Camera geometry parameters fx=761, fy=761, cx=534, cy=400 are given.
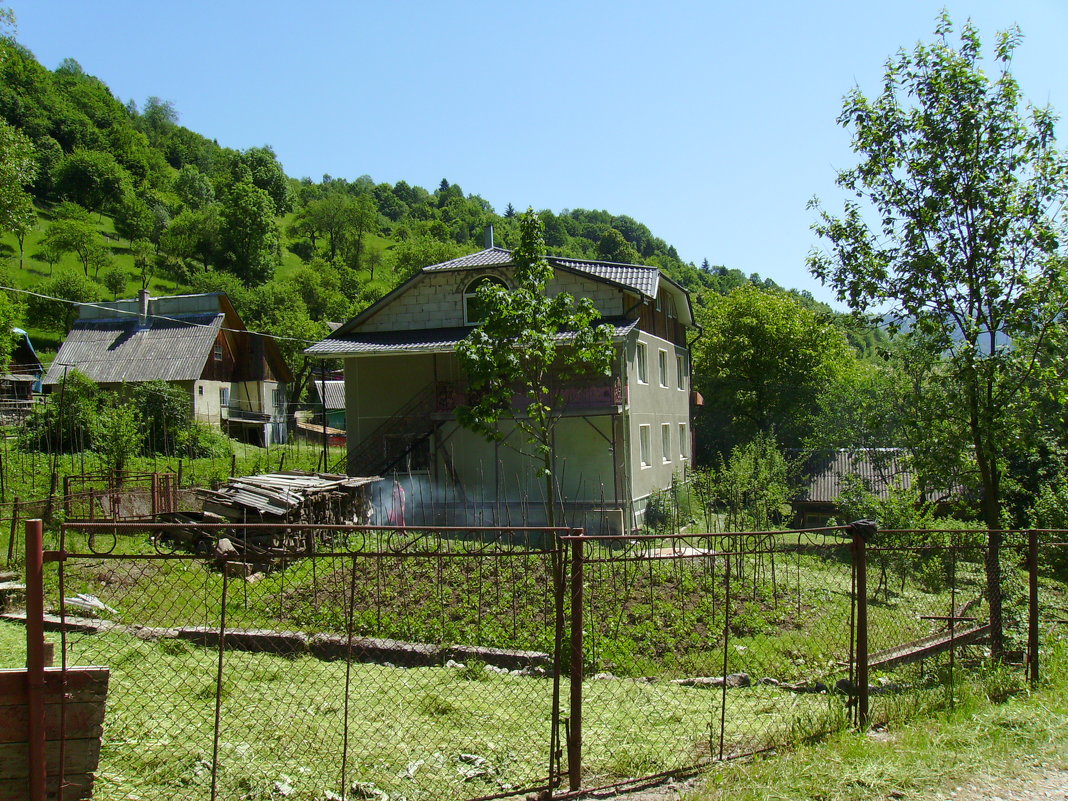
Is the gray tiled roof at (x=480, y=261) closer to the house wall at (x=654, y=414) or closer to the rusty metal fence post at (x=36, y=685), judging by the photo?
the house wall at (x=654, y=414)

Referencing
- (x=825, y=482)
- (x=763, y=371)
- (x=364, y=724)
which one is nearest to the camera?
(x=364, y=724)

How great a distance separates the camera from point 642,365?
25.1m

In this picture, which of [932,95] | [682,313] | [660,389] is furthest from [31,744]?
[682,313]

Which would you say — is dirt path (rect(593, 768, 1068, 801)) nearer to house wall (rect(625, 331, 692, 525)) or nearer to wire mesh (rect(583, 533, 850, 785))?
wire mesh (rect(583, 533, 850, 785))

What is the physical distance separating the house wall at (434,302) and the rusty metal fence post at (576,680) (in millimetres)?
18577

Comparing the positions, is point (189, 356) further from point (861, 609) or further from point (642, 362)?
point (861, 609)

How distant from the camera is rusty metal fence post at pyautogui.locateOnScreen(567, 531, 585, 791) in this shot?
4.85 m

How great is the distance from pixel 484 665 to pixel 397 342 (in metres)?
16.1

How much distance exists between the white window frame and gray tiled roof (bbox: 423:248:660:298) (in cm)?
Answer: 213

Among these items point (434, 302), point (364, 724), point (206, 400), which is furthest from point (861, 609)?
point (206, 400)

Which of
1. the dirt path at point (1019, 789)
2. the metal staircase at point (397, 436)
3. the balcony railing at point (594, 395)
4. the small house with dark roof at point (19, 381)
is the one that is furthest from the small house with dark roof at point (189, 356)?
the dirt path at point (1019, 789)

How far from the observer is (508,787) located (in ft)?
16.4

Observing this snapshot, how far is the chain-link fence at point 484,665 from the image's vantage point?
5012 mm

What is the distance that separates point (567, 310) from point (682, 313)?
17.7 m
